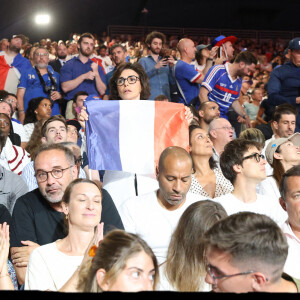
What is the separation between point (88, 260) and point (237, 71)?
4.81m

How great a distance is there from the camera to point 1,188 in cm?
439

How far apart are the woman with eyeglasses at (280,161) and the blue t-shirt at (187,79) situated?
2.65 m

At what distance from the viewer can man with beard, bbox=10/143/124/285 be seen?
371 cm

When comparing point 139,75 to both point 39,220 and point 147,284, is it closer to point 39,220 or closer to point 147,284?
point 39,220

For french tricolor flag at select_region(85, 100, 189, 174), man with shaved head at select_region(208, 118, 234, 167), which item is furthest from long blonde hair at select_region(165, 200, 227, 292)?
man with shaved head at select_region(208, 118, 234, 167)

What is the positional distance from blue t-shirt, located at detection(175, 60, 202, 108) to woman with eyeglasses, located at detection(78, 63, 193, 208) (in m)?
2.64

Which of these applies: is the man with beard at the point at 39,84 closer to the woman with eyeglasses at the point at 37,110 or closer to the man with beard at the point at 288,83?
the woman with eyeglasses at the point at 37,110

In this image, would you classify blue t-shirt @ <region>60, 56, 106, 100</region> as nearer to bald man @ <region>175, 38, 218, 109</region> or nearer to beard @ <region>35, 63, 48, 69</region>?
beard @ <region>35, 63, 48, 69</region>

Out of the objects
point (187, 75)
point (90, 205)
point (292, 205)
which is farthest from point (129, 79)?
point (187, 75)

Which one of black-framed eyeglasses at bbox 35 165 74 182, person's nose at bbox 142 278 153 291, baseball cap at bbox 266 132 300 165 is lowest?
person's nose at bbox 142 278 153 291

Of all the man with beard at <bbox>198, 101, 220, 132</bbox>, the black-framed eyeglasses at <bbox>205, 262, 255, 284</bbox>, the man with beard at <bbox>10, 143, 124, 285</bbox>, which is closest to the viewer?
the black-framed eyeglasses at <bbox>205, 262, 255, 284</bbox>

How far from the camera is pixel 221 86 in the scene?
7.22m

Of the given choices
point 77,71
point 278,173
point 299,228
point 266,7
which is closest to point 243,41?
point 266,7

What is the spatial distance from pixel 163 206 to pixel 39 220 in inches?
33.3
